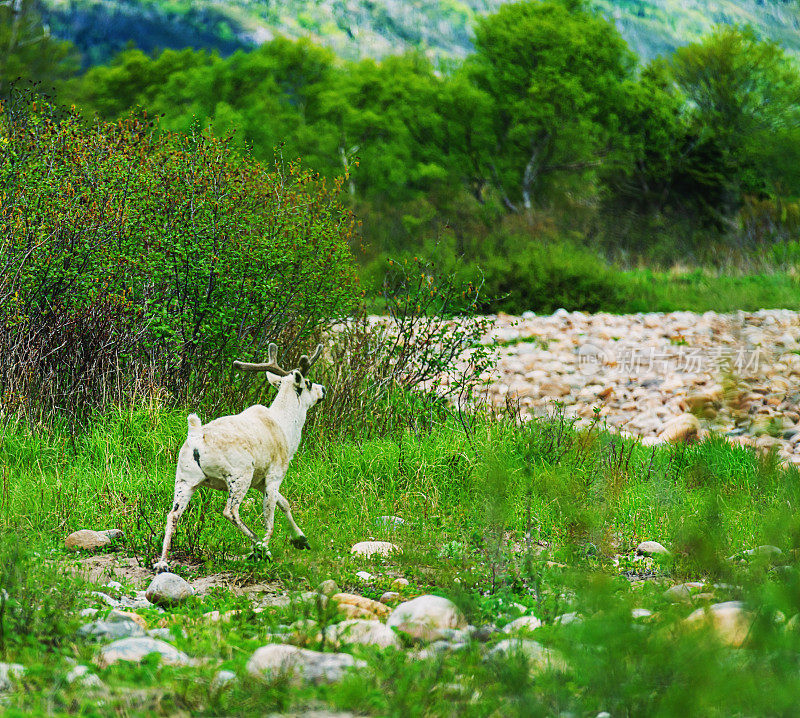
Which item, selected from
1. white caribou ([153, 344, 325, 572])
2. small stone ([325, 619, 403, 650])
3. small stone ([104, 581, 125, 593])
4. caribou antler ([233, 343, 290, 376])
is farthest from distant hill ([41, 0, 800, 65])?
small stone ([325, 619, 403, 650])

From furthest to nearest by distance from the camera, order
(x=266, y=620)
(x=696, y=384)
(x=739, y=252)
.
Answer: (x=739, y=252) → (x=696, y=384) → (x=266, y=620)

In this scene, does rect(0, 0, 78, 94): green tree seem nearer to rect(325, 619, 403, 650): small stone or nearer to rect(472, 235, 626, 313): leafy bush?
rect(472, 235, 626, 313): leafy bush

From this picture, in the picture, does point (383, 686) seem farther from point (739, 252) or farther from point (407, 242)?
point (739, 252)

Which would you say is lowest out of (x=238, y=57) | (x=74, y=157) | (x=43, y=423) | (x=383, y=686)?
(x=43, y=423)

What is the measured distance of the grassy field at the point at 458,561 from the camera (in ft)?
6.83

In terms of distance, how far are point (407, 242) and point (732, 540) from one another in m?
19.1

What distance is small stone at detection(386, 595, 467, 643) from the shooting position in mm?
3182

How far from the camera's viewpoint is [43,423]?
22.7 ft

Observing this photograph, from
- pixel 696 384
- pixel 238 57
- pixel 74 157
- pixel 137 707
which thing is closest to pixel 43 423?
pixel 74 157

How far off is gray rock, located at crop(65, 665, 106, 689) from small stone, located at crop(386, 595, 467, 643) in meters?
1.08

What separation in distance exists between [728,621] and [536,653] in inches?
26.6

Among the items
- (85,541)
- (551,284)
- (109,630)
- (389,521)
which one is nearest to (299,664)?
(109,630)

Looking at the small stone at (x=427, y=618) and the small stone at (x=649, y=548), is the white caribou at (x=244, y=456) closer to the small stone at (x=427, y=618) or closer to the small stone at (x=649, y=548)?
the small stone at (x=427, y=618)

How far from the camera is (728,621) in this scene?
297 cm
